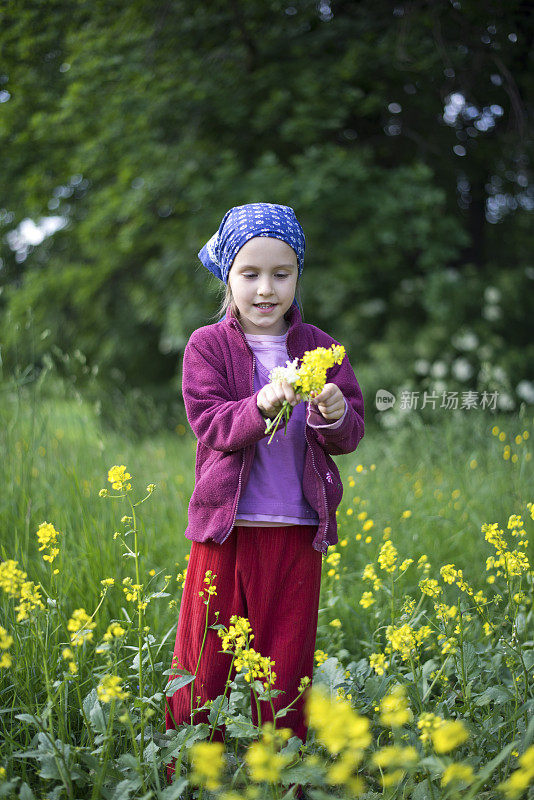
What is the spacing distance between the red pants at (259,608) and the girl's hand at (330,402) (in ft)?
1.26

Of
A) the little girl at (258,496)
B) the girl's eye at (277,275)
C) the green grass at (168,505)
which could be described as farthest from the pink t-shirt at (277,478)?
the green grass at (168,505)

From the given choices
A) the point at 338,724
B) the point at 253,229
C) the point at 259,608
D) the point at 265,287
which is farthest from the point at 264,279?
the point at 338,724

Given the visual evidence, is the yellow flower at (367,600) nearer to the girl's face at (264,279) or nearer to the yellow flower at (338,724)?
the girl's face at (264,279)

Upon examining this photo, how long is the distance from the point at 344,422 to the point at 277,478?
10.4 inches

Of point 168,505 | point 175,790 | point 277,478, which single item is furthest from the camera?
point 168,505

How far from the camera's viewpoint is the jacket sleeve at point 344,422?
1738 millimetres

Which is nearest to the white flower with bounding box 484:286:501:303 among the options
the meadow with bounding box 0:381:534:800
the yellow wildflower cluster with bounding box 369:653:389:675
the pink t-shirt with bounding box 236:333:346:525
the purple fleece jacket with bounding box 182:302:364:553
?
the meadow with bounding box 0:381:534:800

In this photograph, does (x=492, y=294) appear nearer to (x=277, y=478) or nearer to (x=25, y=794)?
(x=277, y=478)

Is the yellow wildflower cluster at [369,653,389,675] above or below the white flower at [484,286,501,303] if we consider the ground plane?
above

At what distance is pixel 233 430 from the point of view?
1.68 metres

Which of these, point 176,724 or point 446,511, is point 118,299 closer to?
point 446,511

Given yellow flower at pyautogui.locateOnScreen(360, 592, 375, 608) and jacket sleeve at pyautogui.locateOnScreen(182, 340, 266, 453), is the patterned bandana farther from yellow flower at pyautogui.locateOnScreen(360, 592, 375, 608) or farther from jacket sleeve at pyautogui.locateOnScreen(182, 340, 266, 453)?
yellow flower at pyautogui.locateOnScreen(360, 592, 375, 608)

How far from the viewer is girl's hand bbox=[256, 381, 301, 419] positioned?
1.56 meters

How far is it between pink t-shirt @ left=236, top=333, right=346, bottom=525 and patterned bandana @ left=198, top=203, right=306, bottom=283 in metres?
0.31
